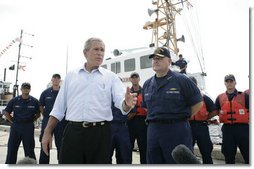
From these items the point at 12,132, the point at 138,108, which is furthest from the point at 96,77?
the point at 12,132

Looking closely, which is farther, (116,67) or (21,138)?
(116,67)

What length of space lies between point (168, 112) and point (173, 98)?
123 mm

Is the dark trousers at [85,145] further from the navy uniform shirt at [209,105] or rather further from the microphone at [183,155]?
the navy uniform shirt at [209,105]

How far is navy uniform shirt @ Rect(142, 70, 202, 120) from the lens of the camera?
7.23 ft

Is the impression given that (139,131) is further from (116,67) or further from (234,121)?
(116,67)

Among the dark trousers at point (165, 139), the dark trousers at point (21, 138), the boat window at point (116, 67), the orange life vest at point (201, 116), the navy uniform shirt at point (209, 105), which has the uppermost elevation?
the boat window at point (116, 67)

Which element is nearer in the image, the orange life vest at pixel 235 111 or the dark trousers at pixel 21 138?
the orange life vest at pixel 235 111

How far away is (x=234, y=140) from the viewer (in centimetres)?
320

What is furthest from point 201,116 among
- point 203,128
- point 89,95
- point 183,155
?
point 183,155

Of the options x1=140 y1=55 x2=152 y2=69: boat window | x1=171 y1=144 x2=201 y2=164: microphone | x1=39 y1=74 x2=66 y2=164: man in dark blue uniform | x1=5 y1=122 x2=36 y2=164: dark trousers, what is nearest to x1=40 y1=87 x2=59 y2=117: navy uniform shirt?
x1=39 y1=74 x2=66 y2=164: man in dark blue uniform

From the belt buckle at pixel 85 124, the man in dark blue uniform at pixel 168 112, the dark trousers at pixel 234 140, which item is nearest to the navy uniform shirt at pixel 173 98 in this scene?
the man in dark blue uniform at pixel 168 112

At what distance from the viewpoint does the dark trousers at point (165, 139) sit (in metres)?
2.13

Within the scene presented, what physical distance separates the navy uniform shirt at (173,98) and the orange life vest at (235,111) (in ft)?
3.83

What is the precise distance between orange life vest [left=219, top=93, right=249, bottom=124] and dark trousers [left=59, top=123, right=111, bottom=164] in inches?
77.5
